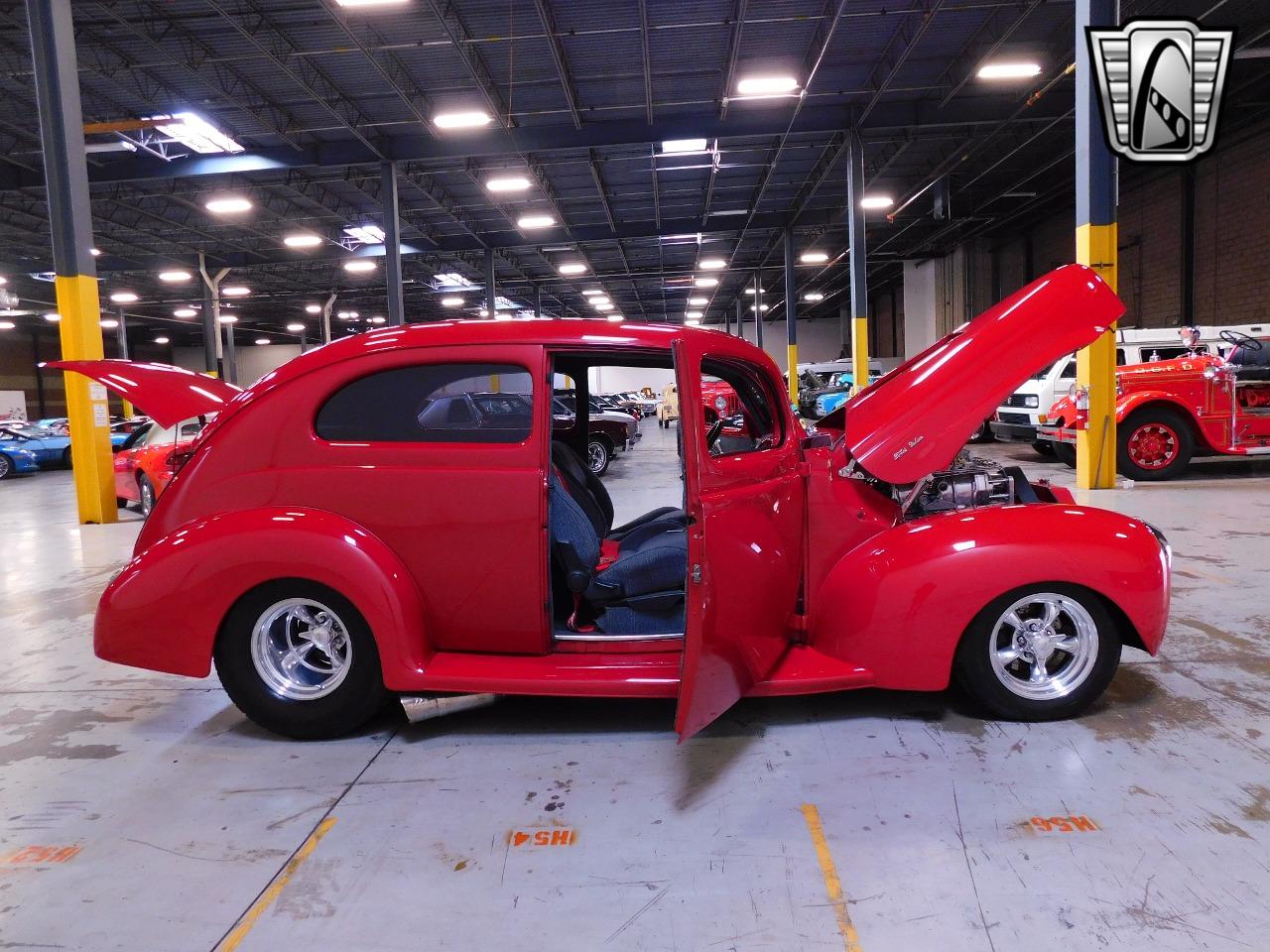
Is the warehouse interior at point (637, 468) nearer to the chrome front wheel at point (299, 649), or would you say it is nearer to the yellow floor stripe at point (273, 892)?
the yellow floor stripe at point (273, 892)

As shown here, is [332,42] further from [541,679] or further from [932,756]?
[932,756]

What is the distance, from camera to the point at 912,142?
56.9ft

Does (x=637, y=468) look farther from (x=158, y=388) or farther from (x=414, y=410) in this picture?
(x=414, y=410)

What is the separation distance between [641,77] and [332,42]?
16.0 feet

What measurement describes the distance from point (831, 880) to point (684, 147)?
16291 mm

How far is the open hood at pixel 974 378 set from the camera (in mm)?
2936

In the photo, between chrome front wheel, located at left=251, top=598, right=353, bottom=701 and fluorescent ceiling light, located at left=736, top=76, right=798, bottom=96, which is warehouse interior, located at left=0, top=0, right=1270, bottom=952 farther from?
chrome front wheel, located at left=251, top=598, right=353, bottom=701

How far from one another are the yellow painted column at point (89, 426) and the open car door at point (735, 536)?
27.9ft

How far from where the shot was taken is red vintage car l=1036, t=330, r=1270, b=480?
910cm

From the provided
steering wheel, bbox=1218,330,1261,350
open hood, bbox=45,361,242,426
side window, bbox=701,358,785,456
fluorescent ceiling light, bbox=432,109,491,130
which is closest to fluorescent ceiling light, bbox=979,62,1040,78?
steering wheel, bbox=1218,330,1261,350

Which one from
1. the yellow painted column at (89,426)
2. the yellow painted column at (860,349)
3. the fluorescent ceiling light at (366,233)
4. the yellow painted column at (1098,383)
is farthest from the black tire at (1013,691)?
the fluorescent ceiling light at (366,233)

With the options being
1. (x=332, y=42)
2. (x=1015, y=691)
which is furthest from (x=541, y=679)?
(x=332, y=42)

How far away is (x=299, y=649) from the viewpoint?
3.02 m

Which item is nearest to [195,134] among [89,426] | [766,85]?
[89,426]
